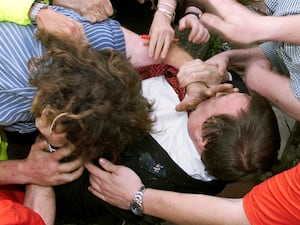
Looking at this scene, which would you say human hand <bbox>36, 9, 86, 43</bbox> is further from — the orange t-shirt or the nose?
the orange t-shirt

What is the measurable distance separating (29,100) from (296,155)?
1.90 meters

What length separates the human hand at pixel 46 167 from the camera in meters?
2.20

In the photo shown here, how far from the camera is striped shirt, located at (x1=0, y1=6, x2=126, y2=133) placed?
78.8 inches

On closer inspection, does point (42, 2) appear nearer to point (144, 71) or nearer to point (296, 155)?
point (144, 71)

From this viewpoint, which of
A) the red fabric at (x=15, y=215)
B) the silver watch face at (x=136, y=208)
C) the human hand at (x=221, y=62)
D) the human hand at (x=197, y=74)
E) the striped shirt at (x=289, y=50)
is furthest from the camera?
the human hand at (x=221, y=62)

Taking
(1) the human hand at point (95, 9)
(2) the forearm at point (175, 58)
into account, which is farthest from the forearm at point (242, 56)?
(1) the human hand at point (95, 9)

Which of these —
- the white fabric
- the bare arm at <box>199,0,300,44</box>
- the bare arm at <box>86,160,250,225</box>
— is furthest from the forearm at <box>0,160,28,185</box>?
the bare arm at <box>199,0,300,44</box>

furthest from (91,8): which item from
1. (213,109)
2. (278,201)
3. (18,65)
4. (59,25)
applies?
(278,201)

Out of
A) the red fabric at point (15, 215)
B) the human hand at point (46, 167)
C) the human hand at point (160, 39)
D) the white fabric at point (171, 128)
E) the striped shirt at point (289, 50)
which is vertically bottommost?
the human hand at point (46, 167)

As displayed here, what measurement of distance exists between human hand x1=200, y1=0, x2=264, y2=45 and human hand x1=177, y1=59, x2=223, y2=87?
25 centimetres

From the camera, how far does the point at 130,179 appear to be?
7.36ft

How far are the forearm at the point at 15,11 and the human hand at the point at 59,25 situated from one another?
0.17 ft

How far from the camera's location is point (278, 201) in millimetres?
1881

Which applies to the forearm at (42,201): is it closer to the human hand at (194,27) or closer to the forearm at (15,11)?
the forearm at (15,11)
